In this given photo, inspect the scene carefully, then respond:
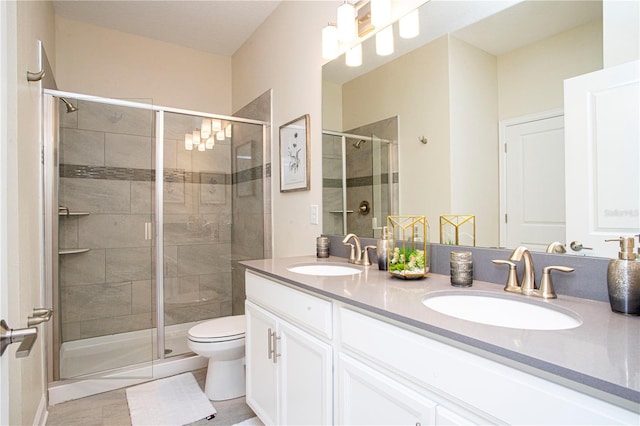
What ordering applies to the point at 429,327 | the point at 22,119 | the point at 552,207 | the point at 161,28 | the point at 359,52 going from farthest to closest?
the point at 161,28 → the point at 359,52 → the point at 22,119 → the point at 552,207 → the point at 429,327

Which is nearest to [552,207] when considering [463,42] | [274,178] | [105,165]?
[463,42]

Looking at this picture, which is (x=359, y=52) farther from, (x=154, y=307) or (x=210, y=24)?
(x=154, y=307)

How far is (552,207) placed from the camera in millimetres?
1122

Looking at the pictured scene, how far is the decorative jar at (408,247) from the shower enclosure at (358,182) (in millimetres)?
97

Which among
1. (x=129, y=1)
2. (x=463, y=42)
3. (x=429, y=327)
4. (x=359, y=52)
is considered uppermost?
(x=129, y=1)

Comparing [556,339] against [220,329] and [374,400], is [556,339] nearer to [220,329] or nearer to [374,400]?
[374,400]

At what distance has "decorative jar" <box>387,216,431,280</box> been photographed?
1331 millimetres

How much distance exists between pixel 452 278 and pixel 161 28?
3.09m

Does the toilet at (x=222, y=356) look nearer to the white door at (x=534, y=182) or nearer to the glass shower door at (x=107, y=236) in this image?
the glass shower door at (x=107, y=236)

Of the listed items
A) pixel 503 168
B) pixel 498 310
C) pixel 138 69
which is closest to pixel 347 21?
pixel 503 168

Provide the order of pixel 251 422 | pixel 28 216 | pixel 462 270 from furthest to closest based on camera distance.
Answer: pixel 251 422, pixel 28 216, pixel 462 270

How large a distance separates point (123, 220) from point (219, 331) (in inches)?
46.8

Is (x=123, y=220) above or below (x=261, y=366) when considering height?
above

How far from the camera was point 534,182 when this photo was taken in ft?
3.83
